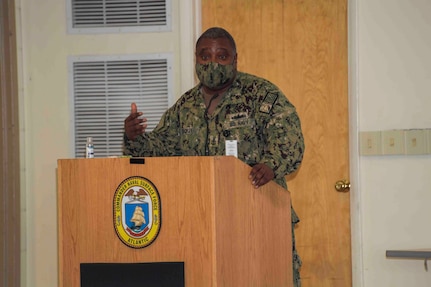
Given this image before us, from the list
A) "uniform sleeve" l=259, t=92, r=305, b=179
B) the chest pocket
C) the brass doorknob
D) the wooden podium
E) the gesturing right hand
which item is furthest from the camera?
the brass doorknob

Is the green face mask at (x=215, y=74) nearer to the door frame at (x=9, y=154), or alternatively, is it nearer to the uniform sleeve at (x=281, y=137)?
the uniform sleeve at (x=281, y=137)

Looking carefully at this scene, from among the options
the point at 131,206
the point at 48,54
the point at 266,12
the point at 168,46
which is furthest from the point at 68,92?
the point at 131,206

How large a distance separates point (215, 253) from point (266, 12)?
7.66 ft

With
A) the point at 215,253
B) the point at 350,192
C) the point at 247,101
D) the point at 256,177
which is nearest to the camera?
the point at 215,253

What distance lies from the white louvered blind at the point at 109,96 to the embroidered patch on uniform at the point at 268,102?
150cm

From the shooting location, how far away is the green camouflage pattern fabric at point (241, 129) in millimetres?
3354

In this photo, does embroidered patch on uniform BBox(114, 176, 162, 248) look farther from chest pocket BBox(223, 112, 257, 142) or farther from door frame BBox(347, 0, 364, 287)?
door frame BBox(347, 0, 364, 287)

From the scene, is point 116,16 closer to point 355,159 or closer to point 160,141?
point 160,141

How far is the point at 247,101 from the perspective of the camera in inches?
138

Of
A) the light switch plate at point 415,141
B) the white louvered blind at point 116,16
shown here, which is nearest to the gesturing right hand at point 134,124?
the white louvered blind at point 116,16

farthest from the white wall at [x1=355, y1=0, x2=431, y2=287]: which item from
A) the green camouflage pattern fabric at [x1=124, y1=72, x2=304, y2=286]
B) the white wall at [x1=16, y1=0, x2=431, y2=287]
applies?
the green camouflage pattern fabric at [x1=124, y1=72, x2=304, y2=286]

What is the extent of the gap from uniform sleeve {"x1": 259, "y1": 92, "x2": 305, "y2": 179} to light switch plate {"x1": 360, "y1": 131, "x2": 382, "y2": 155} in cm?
→ 127

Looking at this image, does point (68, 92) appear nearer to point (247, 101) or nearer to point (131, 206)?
point (247, 101)

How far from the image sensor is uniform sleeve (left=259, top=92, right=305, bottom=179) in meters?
3.27
